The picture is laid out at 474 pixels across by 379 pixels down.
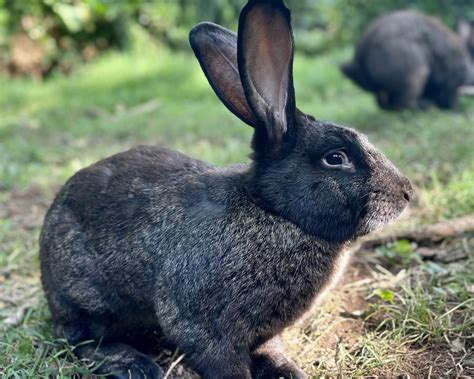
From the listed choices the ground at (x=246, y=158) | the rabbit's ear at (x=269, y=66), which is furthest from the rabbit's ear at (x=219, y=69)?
the ground at (x=246, y=158)

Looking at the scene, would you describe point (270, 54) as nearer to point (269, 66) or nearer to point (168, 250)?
point (269, 66)

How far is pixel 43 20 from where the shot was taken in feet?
46.7

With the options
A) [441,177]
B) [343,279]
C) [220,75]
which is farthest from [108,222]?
Answer: [441,177]

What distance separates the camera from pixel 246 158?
606 cm

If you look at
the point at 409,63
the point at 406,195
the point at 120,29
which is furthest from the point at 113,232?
the point at 120,29

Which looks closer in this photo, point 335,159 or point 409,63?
point 335,159

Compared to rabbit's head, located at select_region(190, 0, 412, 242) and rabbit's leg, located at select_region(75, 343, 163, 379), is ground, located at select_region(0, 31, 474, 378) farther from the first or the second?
rabbit's head, located at select_region(190, 0, 412, 242)

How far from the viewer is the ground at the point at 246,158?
10.4 ft

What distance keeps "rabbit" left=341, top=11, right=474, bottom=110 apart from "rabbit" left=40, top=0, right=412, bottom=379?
5.86m

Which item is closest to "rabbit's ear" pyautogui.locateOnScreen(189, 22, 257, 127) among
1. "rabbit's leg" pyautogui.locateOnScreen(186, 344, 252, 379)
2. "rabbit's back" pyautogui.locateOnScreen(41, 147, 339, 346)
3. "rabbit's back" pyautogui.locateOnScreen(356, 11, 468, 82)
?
"rabbit's back" pyautogui.locateOnScreen(41, 147, 339, 346)

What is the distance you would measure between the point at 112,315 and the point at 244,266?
0.76m

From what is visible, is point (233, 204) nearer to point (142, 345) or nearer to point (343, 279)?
point (142, 345)

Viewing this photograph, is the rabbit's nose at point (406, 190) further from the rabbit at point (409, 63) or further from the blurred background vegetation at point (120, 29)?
the blurred background vegetation at point (120, 29)

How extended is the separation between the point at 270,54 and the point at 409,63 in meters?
6.24
